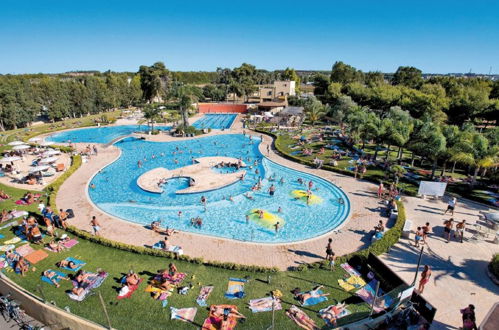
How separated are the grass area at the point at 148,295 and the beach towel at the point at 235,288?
0.23 m

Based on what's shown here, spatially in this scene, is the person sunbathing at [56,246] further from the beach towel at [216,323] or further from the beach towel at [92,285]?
the beach towel at [216,323]

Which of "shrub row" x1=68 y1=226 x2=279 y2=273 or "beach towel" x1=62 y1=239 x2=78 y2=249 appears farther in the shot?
"beach towel" x1=62 y1=239 x2=78 y2=249

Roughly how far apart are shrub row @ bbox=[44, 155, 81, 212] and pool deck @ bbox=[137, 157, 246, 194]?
657 centimetres

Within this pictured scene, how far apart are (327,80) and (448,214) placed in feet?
226

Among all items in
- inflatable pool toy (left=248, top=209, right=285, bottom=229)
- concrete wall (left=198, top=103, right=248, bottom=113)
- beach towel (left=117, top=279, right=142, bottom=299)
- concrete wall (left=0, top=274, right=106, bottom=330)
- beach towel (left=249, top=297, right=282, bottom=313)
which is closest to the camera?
concrete wall (left=0, top=274, right=106, bottom=330)

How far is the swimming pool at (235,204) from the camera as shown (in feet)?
59.9

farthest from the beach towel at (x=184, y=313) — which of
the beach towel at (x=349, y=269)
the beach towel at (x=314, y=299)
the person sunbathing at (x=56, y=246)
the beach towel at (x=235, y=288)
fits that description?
the person sunbathing at (x=56, y=246)

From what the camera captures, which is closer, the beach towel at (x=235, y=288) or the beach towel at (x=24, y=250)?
the beach towel at (x=235, y=288)

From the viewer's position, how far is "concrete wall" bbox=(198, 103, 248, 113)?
69875 mm

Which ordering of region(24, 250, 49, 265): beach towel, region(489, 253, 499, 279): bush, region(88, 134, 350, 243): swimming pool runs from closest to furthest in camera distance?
1. region(489, 253, 499, 279): bush
2. region(24, 250, 49, 265): beach towel
3. region(88, 134, 350, 243): swimming pool

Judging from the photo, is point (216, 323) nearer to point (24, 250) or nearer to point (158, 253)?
point (158, 253)

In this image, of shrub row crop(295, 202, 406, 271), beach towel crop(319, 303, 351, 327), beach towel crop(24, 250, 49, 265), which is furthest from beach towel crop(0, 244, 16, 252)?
beach towel crop(319, 303, 351, 327)

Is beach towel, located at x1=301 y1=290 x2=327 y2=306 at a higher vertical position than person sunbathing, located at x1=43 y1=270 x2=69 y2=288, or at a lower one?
higher

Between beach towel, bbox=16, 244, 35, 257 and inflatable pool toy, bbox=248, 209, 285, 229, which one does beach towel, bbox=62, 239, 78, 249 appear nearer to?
beach towel, bbox=16, 244, 35, 257
